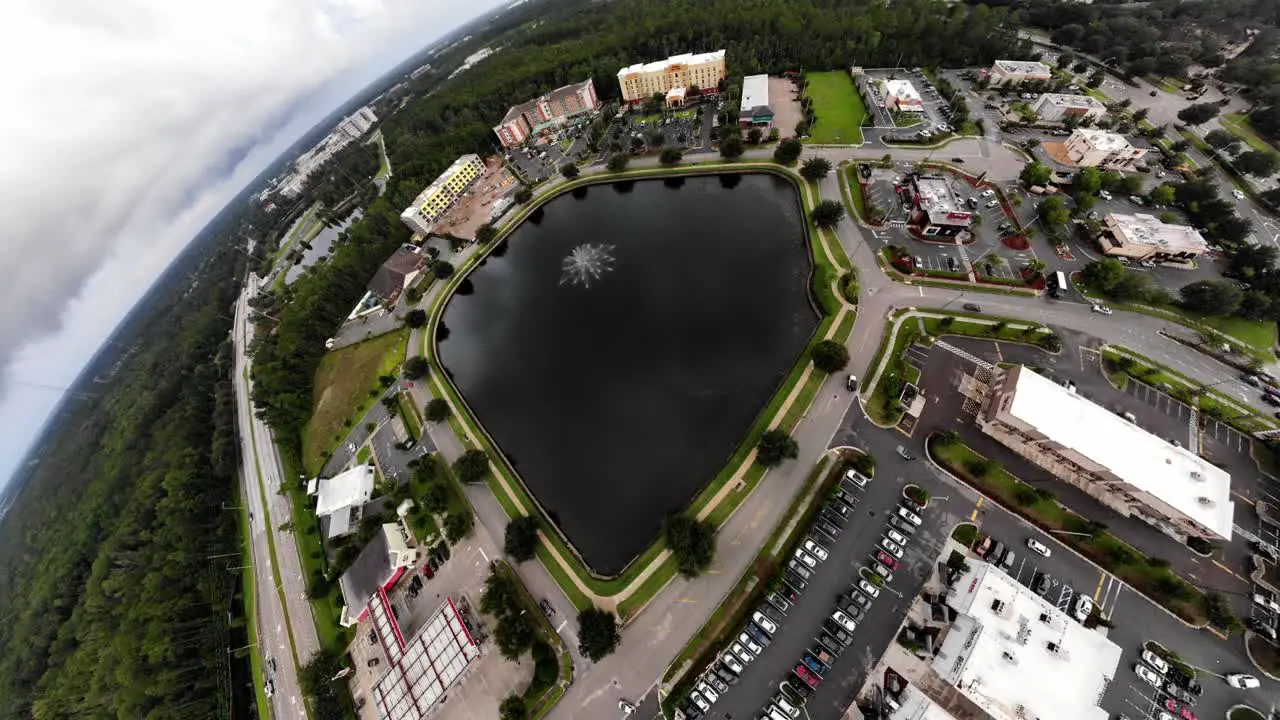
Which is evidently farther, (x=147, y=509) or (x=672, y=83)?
(x=672, y=83)

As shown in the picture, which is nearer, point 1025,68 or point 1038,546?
point 1038,546

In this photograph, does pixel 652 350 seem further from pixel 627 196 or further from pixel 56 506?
pixel 56 506

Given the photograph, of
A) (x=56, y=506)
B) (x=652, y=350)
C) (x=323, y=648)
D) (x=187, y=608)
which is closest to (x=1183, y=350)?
(x=652, y=350)

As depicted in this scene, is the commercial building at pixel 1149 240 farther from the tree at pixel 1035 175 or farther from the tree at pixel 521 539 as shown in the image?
the tree at pixel 521 539

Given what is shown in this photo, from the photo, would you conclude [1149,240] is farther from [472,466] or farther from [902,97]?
[472,466]

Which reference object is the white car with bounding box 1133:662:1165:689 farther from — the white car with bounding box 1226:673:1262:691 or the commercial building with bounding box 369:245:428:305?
the commercial building with bounding box 369:245:428:305

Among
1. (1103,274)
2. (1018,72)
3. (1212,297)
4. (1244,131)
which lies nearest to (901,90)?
(1018,72)

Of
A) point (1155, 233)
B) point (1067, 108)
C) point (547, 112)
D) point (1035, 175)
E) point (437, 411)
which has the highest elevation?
point (1067, 108)
